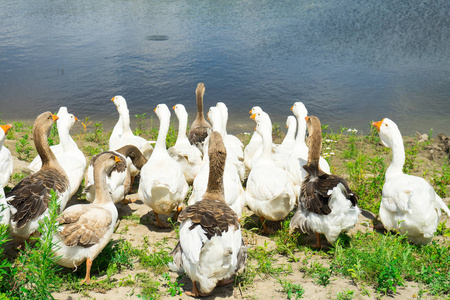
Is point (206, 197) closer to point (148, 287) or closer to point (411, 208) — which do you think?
point (148, 287)

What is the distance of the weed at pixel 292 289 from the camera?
4051 millimetres

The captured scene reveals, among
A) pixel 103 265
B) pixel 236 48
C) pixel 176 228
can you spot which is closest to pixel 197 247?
pixel 103 265

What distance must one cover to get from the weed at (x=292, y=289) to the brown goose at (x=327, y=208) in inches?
40.9

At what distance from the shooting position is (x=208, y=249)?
3.86 m

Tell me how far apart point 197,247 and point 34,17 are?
23.5 m

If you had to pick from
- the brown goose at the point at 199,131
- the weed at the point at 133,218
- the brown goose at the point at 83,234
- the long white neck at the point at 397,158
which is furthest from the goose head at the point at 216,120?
the brown goose at the point at 83,234

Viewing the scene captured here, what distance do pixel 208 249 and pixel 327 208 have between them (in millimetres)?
1844

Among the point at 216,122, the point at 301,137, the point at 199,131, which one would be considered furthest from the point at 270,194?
the point at 199,131

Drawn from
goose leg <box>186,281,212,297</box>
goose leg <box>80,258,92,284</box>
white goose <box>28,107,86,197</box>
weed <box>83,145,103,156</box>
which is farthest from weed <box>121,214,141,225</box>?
weed <box>83,145,103,156</box>

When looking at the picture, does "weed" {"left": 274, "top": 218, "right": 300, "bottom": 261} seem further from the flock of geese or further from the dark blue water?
the dark blue water

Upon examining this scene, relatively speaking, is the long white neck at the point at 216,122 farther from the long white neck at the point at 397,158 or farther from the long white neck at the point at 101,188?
the long white neck at the point at 397,158

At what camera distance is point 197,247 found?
Answer: 384 cm

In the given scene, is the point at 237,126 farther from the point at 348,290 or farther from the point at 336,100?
the point at 348,290

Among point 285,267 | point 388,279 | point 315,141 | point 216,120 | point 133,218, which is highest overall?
point 315,141
